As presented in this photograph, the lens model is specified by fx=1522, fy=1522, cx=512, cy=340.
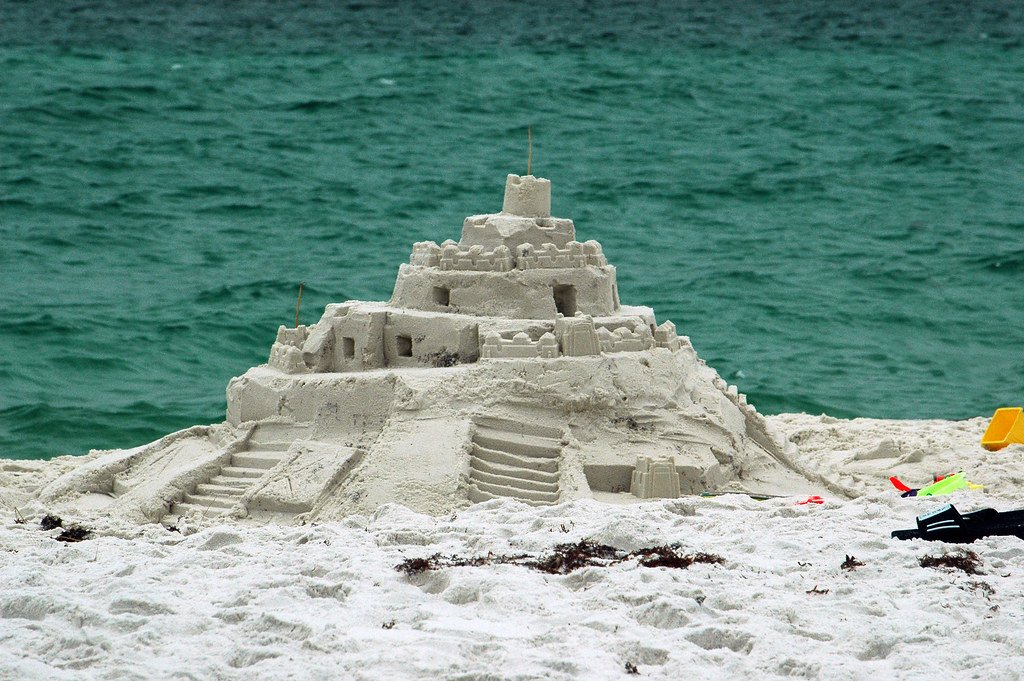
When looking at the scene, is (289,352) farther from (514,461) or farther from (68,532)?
(68,532)

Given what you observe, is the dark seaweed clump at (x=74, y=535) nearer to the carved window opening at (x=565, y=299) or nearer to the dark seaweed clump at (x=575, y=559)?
the dark seaweed clump at (x=575, y=559)

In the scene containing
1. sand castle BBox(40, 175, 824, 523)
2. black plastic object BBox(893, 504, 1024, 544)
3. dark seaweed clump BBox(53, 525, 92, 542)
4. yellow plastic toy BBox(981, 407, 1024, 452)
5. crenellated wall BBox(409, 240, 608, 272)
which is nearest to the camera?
black plastic object BBox(893, 504, 1024, 544)

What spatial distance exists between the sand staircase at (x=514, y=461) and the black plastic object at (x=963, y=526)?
5.00 meters

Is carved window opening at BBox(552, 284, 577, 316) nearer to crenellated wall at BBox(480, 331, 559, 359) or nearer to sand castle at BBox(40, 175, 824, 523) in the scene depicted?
sand castle at BBox(40, 175, 824, 523)

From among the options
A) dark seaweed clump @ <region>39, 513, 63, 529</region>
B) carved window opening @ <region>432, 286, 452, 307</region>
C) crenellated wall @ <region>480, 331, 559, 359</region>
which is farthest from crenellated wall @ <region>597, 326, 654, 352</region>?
dark seaweed clump @ <region>39, 513, 63, 529</region>

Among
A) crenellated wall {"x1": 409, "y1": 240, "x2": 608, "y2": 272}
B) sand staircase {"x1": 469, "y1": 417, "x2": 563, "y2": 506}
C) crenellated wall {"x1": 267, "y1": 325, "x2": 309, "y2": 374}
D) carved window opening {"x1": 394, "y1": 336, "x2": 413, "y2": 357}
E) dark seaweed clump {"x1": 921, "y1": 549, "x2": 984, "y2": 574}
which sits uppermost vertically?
crenellated wall {"x1": 409, "y1": 240, "x2": 608, "y2": 272}

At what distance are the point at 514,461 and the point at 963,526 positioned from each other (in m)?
6.30

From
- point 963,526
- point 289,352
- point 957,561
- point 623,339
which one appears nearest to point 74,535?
point 289,352

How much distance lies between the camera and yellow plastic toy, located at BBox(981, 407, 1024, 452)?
→ 19625 millimetres

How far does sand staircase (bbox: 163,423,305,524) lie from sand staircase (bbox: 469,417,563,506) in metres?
2.33

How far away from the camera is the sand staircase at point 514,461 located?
627 inches

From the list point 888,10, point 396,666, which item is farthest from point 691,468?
point 888,10

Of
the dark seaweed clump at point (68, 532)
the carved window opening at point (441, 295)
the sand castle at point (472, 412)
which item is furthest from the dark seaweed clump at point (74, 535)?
the carved window opening at point (441, 295)

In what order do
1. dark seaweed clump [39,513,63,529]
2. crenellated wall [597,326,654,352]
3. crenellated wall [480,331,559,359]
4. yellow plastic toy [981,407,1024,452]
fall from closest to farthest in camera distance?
dark seaweed clump [39,513,63,529] < crenellated wall [480,331,559,359] < crenellated wall [597,326,654,352] < yellow plastic toy [981,407,1024,452]
